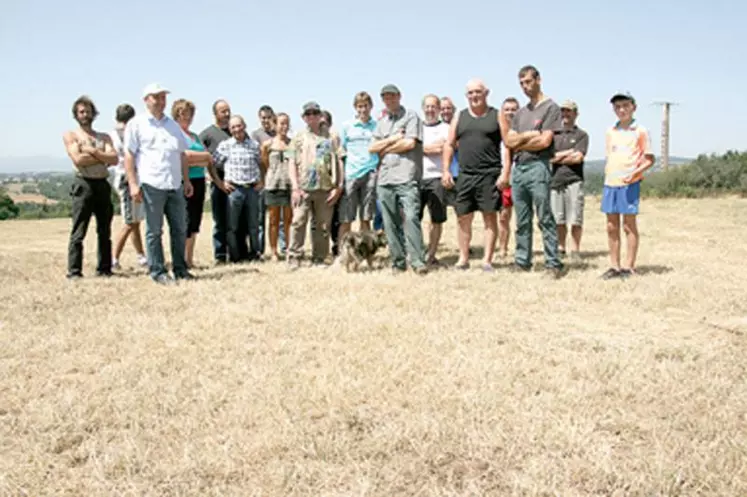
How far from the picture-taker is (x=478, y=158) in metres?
6.87

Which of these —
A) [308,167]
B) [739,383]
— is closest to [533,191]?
[308,167]

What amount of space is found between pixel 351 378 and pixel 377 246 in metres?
3.95

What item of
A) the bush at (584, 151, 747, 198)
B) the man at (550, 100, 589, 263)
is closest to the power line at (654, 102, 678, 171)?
the bush at (584, 151, 747, 198)

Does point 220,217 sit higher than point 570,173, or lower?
lower

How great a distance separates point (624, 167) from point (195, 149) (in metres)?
4.92

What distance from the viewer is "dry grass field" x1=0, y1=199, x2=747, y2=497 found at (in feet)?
8.52

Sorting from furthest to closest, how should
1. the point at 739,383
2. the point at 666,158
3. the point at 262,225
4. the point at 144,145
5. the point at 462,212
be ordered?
the point at 666,158 < the point at 262,225 < the point at 462,212 < the point at 144,145 < the point at 739,383

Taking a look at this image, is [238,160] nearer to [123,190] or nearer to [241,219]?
[241,219]

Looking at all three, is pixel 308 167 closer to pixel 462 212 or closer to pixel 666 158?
pixel 462 212

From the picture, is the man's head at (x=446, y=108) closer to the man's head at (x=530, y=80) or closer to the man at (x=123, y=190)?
the man's head at (x=530, y=80)

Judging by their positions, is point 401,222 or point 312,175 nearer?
point 401,222

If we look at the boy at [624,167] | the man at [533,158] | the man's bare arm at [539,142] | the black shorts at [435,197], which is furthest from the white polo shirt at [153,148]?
the boy at [624,167]

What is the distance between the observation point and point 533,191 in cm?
663

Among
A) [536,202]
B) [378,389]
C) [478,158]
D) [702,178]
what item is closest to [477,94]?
[478,158]
